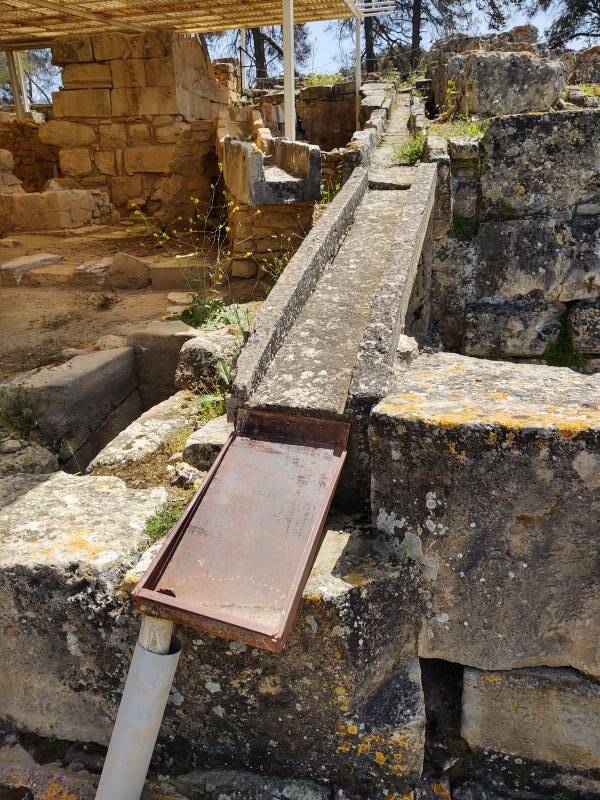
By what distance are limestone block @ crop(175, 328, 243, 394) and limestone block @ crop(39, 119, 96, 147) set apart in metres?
5.82

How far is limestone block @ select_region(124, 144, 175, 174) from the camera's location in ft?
26.1

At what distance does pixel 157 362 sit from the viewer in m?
4.13

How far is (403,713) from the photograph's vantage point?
2.03 metres

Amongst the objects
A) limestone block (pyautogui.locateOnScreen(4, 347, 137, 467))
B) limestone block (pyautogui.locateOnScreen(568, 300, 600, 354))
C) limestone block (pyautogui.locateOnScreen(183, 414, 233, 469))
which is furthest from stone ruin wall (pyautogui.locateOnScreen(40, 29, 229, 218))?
limestone block (pyautogui.locateOnScreen(183, 414, 233, 469))

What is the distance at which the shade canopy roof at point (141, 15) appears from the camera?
6.93m

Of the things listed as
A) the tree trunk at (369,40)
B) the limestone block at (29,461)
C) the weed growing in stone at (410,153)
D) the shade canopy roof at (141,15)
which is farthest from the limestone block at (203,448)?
the tree trunk at (369,40)

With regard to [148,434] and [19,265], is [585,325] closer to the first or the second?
[148,434]

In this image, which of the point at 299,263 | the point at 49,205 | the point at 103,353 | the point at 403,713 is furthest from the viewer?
the point at 49,205

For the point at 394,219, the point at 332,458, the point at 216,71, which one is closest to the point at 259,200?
the point at 394,219

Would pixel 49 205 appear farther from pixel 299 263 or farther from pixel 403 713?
pixel 403 713

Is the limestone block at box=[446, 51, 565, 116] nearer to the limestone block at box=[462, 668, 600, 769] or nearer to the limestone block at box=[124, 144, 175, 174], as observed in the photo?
the limestone block at box=[124, 144, 175, 174]

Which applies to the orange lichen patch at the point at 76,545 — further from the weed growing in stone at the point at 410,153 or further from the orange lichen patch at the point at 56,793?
the weed growing in stone at the point at 410,153

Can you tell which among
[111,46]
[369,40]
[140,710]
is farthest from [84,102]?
[369,40]

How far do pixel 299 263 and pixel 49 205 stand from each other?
18.6ft
